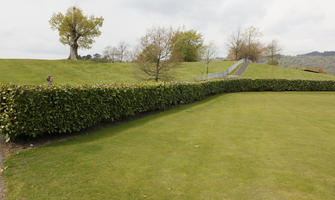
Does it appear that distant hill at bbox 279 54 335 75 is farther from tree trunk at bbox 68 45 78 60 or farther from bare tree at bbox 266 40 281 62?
tree trunk at bbox 68 45 78 60

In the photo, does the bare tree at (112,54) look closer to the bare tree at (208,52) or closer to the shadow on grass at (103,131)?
the bare tree at (208,52)

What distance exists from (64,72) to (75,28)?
1231 cm

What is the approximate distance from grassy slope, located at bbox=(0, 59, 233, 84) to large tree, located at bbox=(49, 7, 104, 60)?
4332 millimetres

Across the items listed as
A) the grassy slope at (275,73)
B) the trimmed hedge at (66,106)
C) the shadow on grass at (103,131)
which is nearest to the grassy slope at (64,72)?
the grassy slope at (275,73)

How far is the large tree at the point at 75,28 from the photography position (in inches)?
1551

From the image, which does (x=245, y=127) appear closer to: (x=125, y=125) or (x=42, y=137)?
(x=125, y=125)

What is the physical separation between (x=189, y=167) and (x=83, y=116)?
439 centimetres

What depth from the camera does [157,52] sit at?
65.9ft

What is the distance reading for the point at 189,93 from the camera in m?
15.6

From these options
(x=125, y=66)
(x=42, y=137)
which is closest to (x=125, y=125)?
(x=42, y=137)

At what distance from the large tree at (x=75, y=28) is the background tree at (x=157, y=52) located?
83.4 feet

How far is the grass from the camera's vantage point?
12.6ft

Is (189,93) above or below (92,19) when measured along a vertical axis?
below

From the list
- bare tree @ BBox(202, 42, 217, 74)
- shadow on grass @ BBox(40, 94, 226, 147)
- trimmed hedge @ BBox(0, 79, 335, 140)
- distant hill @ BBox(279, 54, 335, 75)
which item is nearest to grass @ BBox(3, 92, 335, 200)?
shadow on grass @ BBox(40, 94, 226, 147)
